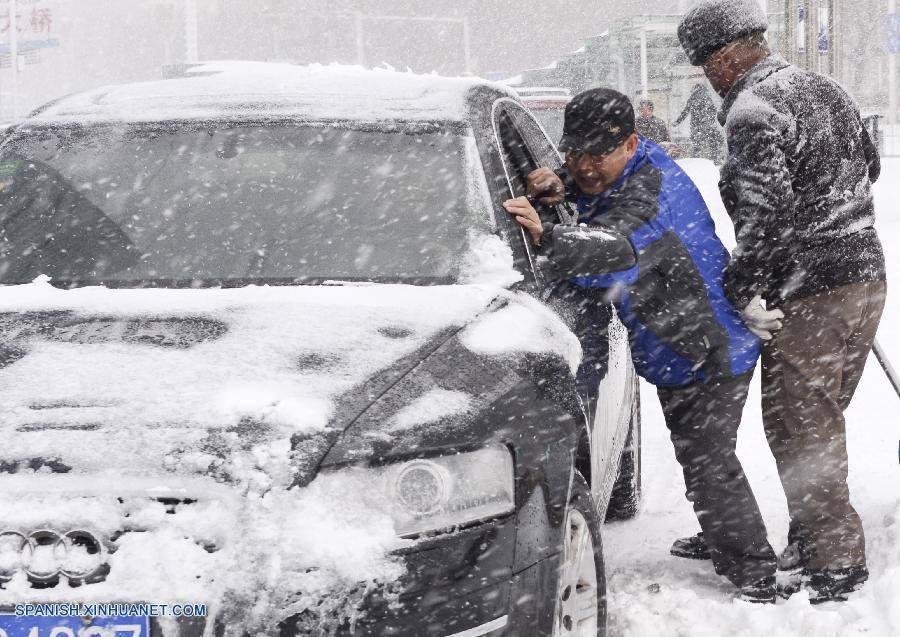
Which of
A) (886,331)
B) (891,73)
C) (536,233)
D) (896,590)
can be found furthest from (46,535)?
(891,73)

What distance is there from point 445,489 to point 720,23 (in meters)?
1.99

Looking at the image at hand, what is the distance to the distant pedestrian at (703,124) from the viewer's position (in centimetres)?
1931

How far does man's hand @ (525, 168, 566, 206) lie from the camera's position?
358cm

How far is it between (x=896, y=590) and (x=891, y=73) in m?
47.6

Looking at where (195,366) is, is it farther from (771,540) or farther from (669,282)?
(771,540)

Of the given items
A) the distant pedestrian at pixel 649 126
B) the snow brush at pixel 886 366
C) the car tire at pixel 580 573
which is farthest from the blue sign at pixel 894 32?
the car tire at pixel 580 573

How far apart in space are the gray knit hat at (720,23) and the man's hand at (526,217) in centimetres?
90

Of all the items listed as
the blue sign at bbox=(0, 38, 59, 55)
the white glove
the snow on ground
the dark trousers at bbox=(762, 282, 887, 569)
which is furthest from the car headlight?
the blue sign at bbox=(0, 38, 59, 55)

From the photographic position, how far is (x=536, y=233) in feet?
10.3

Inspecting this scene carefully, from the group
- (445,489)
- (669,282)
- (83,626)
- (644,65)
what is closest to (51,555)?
(83,626)

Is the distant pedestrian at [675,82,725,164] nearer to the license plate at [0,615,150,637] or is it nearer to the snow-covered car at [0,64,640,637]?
the snow-covered car at [0,64,640,637]

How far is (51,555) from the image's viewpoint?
6.77 feet

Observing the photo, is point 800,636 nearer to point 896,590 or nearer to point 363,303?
point 896,590

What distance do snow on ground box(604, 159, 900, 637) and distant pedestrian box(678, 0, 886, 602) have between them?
0.26 meters
